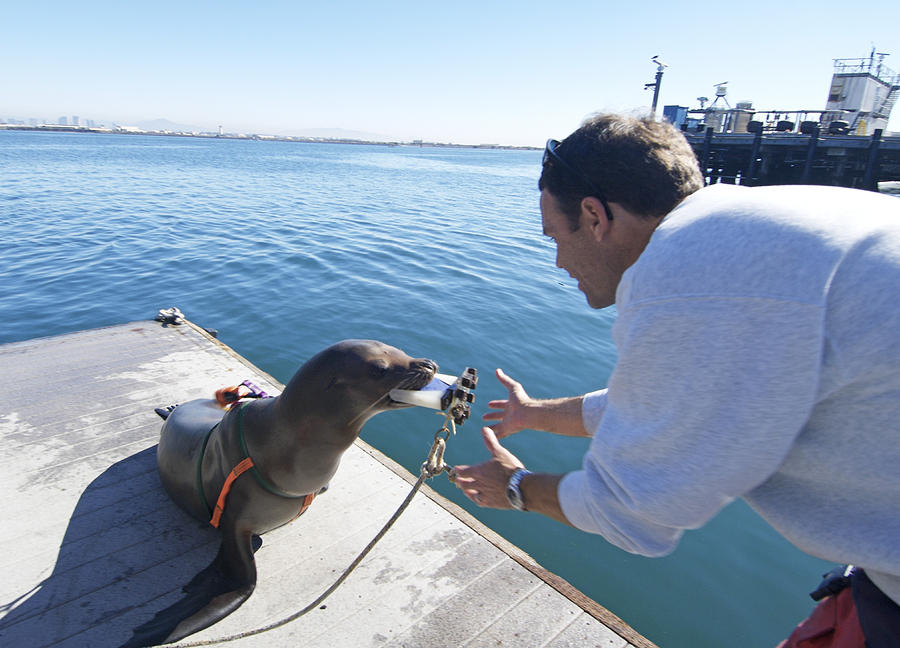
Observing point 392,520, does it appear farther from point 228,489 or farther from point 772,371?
point 772,371

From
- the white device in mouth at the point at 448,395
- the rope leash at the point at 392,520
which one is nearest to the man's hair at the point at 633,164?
the white device in mouth at the point at 448,395

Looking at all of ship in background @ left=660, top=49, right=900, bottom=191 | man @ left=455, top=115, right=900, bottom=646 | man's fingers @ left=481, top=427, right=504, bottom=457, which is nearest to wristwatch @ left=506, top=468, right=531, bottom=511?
man's fingers @ left=481, top=427, right=504, bottom=457

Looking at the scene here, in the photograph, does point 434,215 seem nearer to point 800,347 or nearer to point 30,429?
point 30,429

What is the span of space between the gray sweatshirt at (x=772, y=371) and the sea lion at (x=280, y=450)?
1.67 m

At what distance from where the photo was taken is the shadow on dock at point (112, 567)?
8.48 ft

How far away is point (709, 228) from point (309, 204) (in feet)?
79.0

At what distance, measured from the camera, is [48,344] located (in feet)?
20.2

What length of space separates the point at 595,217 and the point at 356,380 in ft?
5.21

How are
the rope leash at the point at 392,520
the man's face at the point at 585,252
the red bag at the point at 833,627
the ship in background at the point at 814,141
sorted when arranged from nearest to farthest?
the red bag at the point at 833,627 → the man's face at the point at 585,252 → the rope leash at the point at 392,520 → the ship in background at the point at 814,141

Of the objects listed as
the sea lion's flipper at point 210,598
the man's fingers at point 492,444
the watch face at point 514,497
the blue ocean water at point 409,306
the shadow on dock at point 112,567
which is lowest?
the blue ocean water at point 409,306

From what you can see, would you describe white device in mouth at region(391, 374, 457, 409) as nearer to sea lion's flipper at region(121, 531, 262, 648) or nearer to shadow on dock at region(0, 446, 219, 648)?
sea lion's flipper at region(121, 531, 262, 648)

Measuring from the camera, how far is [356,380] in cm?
278

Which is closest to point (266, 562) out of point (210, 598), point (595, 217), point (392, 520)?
point (210, 598)

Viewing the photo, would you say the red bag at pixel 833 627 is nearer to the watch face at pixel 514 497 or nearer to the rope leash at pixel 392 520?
the watch face at pixel 514 497
